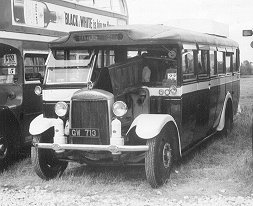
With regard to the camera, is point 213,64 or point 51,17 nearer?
point 51,17

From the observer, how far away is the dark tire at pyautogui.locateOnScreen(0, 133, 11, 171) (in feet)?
26.8

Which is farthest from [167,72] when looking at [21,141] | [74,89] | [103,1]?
[103,1]

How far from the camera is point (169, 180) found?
279 inches

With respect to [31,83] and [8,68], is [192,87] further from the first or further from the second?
[8,68]

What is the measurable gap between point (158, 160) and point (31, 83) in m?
3.22

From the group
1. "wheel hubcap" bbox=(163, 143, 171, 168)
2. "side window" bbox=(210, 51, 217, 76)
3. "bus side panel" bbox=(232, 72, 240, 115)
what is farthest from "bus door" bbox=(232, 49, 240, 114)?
"wheel hubcap" bbox=(163, 143, 171, 168)

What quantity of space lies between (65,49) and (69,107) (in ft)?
3.17

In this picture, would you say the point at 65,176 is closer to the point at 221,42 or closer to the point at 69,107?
the point at 69,107

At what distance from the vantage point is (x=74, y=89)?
283 inches

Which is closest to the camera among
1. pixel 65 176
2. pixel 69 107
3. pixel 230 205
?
pixel 230 205

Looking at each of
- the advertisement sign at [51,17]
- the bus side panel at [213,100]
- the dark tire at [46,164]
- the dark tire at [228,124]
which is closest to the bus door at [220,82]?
the bus side panel at [213,100]

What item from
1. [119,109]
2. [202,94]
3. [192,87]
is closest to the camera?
[119,109]

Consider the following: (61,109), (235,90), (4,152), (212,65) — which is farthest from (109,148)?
(235,90)

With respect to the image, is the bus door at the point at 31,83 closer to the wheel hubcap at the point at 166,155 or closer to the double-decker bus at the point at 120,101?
the double-decker bus at the point at 120,101
